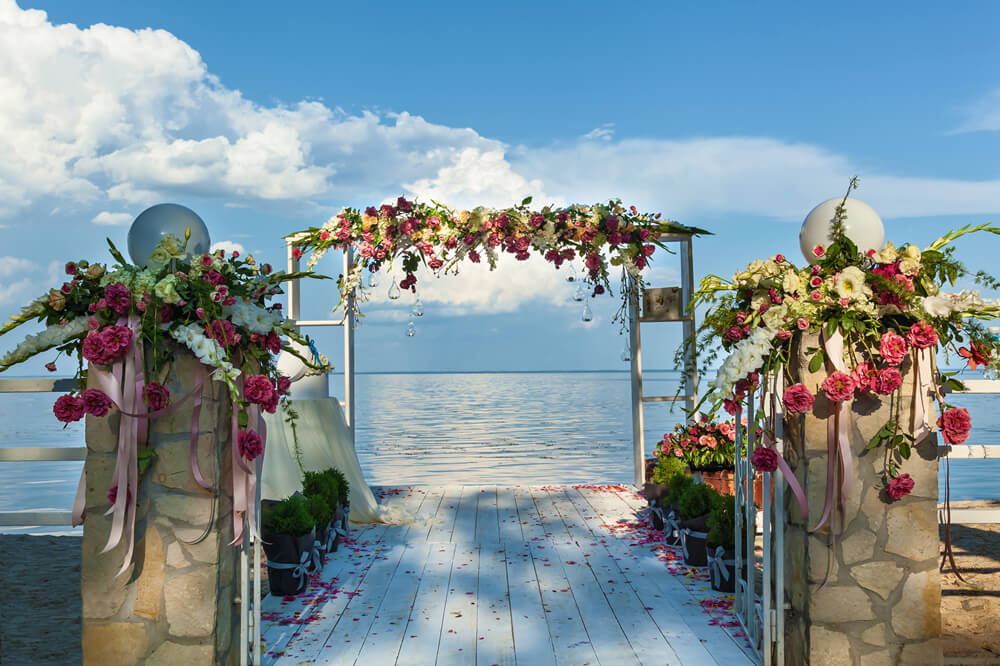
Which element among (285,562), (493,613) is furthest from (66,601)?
(493,613)

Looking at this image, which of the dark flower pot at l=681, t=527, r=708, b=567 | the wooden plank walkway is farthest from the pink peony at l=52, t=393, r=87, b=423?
the dark flower pot at l=681, t=527, r=708, b=567

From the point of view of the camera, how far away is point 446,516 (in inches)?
252

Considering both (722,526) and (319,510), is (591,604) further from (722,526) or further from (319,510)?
(319,510)

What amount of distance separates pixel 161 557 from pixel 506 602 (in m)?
1.89

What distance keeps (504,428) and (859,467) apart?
15.0m

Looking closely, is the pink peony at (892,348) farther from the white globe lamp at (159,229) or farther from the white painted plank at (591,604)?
the white globe lamp at (159,229)

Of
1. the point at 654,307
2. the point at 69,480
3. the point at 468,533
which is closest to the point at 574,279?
the point at 654,307

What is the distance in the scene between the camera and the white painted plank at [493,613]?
3.33 m

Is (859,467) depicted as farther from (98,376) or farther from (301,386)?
(301,386)

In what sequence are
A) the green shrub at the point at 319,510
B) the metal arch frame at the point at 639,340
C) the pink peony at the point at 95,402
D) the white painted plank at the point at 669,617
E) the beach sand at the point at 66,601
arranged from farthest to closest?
the metal arch frame at the point at 639,340
the green shrub at the point at 319,510
the beach sand at the point at 66,601
the white painted plank at the point at 669,617
the pink peony at the point at 95,402

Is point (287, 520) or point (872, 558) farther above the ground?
point (872, 558)

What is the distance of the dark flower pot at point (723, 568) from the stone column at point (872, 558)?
1.26 metres

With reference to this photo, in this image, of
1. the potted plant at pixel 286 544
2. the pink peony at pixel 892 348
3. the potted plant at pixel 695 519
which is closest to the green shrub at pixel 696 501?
the potted plant at pixel 695 519

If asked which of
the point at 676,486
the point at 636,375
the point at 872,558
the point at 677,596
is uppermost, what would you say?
the point at 636,375
